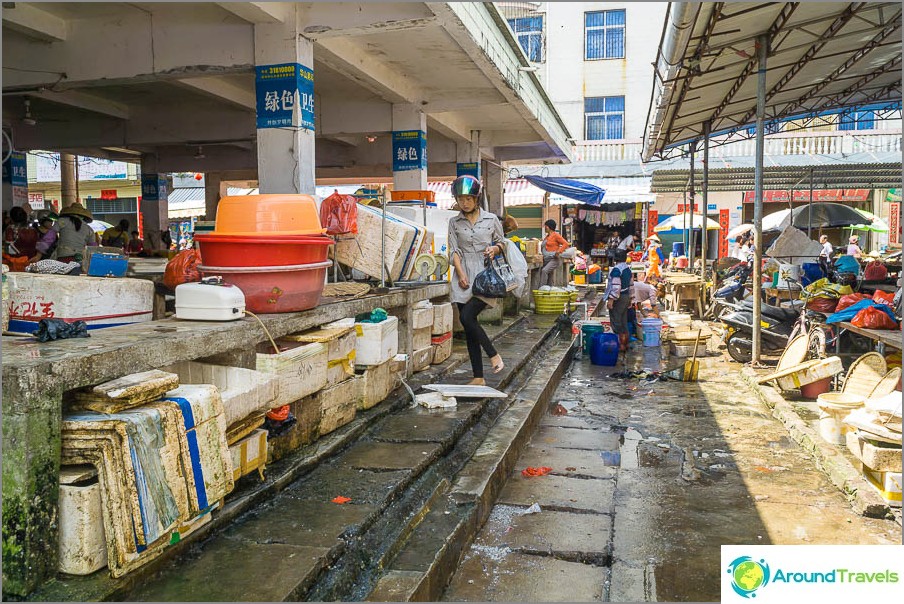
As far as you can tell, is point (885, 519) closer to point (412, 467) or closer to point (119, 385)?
point (412, 467)

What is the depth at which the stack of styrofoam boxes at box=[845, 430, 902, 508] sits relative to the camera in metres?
4.61

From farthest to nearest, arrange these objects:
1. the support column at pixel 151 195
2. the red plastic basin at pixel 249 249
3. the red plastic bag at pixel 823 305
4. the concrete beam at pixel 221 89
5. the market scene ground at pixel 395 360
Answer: the support column at pixel 151 195, the concrete beam at pixel 221 89, the red plastic bag at pixel 823 305, the red plastic basin at pixel 249 249, the market scene ground at pixel 395 360

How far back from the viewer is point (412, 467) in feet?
14.3

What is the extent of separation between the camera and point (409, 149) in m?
12.5

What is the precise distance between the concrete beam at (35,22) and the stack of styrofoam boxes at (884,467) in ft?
28.9

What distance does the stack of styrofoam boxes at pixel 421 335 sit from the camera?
6848mm

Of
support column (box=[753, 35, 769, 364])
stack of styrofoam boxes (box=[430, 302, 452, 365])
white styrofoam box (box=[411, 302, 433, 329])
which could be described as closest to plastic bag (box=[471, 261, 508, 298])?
white styrofoam box (box=[411, 302, 433, 329])

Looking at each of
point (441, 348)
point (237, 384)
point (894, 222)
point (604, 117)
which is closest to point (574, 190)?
point (604, 117)

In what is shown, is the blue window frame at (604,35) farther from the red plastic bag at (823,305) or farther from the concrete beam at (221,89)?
the red plastic bag at (823,305)

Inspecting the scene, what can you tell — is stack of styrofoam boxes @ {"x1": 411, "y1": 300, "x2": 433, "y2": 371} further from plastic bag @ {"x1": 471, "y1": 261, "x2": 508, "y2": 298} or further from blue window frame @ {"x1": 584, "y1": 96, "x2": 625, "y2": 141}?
blue window frame @ {"x1": 584, "y1": 96, "x2": 625, "y2": 141}

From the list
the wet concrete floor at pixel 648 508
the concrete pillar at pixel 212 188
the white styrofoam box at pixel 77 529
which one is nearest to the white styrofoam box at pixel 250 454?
the white styrofoam box at pixel 77 529

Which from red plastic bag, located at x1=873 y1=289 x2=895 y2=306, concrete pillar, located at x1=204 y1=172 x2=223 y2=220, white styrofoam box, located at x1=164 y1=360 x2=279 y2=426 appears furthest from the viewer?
concrete pillar, located at x1=204 y1=172 x2=223 y2=220

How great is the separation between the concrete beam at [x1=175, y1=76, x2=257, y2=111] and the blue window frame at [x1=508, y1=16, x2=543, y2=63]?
2019cm

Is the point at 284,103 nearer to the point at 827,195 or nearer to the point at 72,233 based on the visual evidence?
the point at 72,233
